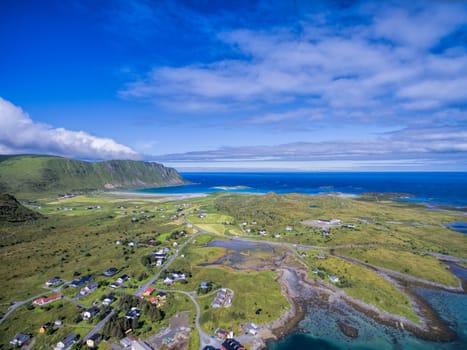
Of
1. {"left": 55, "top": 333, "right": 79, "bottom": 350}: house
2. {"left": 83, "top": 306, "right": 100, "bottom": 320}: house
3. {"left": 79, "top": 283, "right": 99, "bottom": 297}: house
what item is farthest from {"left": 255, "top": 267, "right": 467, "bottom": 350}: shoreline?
{"left": 79, "top": 283, "right": 99, "bottom": 297}: house

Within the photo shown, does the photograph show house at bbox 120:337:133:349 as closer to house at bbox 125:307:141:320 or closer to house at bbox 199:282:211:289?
house at bbox 125:307:141:320

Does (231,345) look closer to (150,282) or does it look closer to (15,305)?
(150,282)

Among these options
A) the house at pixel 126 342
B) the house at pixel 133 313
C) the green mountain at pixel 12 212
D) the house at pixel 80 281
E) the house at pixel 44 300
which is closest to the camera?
the house at pixel 126 342

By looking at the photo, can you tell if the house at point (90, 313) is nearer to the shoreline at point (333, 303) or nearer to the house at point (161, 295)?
the house at point (161, 295)

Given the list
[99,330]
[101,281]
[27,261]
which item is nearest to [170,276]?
[101,281]

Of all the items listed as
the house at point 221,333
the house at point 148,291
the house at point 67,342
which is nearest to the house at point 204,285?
the house at point 148,291

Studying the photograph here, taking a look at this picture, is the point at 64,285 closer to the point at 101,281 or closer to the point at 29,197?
the point at 101,281
